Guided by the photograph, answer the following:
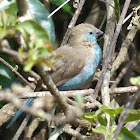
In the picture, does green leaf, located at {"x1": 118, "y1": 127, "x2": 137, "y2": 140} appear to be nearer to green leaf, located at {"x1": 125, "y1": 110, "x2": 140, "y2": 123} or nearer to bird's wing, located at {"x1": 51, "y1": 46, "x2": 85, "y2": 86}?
green leaf, located at {"x1": 125, "y1": 110, "x2": 140, "y2": 123}

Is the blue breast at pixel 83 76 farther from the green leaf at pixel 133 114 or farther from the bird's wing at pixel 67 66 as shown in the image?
the green leaf at pixel 133 114

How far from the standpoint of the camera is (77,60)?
3275 mm

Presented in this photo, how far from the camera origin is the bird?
10.4 feet

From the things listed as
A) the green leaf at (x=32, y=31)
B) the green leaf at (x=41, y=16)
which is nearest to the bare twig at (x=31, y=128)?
the green leaf at (x=41, y=16)

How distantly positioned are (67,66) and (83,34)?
523 millimetres

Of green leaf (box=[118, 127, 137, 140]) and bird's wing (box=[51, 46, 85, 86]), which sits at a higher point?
green leaf (box=[118, 127, 137, 140])

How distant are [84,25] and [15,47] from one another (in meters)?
0.78

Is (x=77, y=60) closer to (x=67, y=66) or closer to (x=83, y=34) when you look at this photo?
(x=67, y=66)

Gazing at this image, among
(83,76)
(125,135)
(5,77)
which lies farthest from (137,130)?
(5,77)

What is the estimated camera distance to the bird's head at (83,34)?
3507 mm

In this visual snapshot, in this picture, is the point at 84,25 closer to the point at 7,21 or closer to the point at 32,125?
the point at 32,125

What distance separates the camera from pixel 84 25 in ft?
11.5

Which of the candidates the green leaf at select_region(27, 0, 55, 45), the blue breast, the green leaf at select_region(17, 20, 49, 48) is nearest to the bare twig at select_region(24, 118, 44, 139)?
the blue breast

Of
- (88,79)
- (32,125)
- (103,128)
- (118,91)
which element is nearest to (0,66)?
(32,125)
